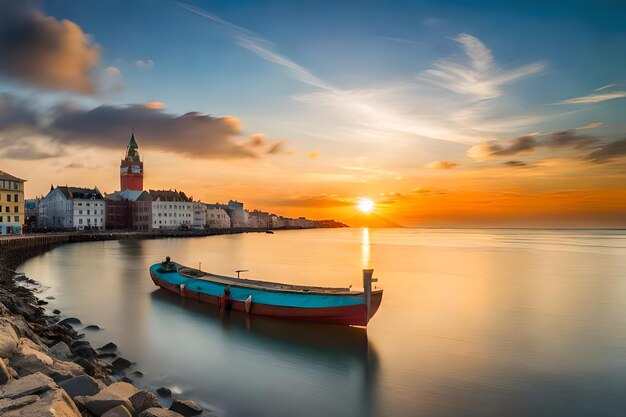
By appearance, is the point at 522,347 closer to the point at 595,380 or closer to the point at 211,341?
the point at 595,380

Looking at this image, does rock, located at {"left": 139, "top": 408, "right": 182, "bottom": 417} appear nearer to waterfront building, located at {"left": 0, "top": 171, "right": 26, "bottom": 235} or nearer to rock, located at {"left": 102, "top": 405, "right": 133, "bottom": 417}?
rock, located at {"left": 102, "top": 405, "right": 133, "bottom": 417}

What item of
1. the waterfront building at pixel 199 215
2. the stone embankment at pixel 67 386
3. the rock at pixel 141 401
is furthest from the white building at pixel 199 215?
the rock at pixel 141 401

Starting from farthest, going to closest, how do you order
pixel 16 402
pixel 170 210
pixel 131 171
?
1. pixel 131 171
2. pixel 170 210
3. pixel 16 402

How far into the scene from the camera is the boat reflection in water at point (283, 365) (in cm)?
1205

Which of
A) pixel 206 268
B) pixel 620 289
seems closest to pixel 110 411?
pixel 620 289

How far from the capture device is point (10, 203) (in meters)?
70.3

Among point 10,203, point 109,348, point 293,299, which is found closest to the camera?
point 109,348

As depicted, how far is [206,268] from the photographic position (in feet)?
161

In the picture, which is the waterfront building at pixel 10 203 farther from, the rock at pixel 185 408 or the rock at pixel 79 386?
the rock at pixel 79 386

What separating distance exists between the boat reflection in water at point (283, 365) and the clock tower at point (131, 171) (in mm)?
135633

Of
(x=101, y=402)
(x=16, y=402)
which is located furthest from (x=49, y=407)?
(x=101, y=402)

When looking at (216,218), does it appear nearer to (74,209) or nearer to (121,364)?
(74,209)

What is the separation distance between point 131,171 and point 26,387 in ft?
498

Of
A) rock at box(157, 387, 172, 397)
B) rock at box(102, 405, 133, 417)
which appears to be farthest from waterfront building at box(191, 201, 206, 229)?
rock at box(102, 405, 133, 417)
